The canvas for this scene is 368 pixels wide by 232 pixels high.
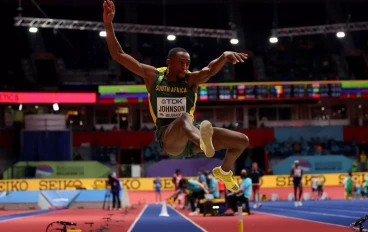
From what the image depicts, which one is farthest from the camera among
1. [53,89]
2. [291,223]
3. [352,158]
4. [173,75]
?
[53,89]

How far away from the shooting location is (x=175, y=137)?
8164mm

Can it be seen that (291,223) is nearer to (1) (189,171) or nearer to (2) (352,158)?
(1) (189,171)

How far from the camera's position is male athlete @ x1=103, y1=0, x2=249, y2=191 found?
27.1ft

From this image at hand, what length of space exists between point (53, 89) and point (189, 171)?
41.9ft

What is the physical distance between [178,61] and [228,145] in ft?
4.04

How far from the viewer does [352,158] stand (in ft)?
149

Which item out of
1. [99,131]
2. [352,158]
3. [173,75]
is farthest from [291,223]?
[99,131]

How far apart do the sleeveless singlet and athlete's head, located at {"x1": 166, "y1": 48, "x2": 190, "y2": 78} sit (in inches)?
6.6

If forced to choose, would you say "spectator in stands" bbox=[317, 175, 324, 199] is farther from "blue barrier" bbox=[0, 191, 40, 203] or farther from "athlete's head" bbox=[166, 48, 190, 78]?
"athlete's head" bbox=[166, 48, 190, 78]

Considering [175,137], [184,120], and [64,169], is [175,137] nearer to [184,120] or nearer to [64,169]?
[184,120]

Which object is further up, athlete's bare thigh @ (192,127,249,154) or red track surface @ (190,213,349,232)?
athlete's bare thigh @ (192,127,249,154)

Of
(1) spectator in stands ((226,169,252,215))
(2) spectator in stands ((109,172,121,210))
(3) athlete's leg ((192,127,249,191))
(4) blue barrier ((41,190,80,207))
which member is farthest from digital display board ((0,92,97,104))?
(3) athlete's leg ((192,127,249,191))

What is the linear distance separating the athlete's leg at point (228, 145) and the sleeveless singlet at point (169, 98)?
0.53 metres

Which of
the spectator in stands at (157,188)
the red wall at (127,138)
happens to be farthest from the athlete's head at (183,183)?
the red wall at (127,138)
